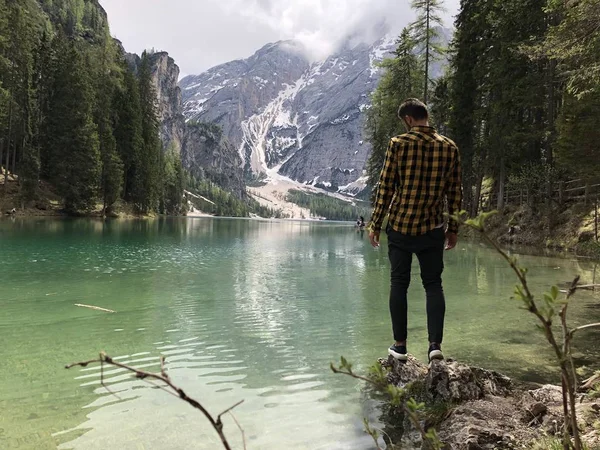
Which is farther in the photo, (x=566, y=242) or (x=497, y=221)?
(x=497, y=221)

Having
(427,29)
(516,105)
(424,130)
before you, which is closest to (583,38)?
(424,130)

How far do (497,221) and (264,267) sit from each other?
19193 mm

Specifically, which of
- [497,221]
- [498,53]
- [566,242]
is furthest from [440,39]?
[566,242]

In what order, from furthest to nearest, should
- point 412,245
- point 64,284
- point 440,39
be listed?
1. point 440,39
2. point 64,284
3. point 412,245

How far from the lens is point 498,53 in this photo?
86.5 feet

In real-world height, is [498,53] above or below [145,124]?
below

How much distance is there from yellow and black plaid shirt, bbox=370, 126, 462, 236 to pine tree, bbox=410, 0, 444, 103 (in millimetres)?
27017

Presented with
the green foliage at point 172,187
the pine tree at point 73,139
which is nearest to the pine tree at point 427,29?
the pine tree at point 73,139

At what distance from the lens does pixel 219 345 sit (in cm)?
543

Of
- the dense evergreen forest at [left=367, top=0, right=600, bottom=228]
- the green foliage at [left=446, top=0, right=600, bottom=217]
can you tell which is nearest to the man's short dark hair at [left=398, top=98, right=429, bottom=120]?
the dense evergreen forest at [left=367, top=0, right=600, bottom=228]

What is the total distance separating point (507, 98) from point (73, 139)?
154 ft

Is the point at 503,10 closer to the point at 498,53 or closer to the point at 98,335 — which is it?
the point at 498,53

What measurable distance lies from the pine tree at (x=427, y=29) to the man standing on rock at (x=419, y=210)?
27.1 m

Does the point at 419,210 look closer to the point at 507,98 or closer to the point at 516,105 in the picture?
the point at 507,98
